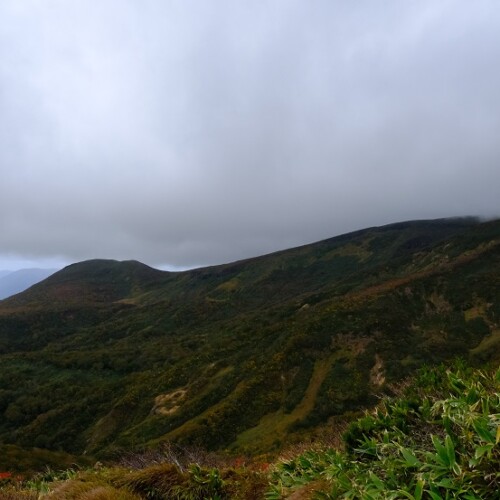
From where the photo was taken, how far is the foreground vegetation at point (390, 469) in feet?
12.8

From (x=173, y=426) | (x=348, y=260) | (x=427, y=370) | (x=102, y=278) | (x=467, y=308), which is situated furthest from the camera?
(x=102, y=278)

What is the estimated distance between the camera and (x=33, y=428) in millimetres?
47125

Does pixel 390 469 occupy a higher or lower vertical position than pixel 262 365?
higher

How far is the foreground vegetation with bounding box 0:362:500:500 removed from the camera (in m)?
3.91

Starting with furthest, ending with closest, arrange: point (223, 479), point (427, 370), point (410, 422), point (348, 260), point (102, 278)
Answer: point (102, 278) < point (348, 260) < point (427, 370) < point (223, 479) < point (410, 422)

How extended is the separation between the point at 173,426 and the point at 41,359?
44.7 meters

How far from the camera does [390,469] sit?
449cm

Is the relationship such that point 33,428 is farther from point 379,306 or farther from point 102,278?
point 102,278

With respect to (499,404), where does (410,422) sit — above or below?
below

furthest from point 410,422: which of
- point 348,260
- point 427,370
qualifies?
point 348,260

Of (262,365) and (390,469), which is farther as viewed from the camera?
(262,365)

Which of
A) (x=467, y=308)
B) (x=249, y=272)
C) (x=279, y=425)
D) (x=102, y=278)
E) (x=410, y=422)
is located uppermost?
(x=102, y=278)

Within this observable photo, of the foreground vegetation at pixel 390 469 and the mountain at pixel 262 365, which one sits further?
the mountain at pixel 262 365

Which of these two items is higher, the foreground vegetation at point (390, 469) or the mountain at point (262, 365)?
the foreground vegetation at point (390, 469)
